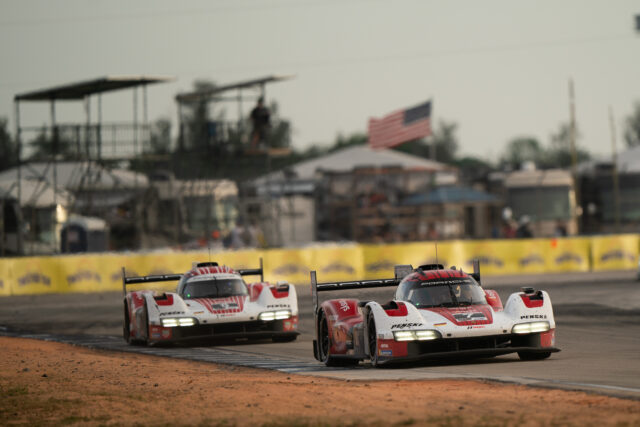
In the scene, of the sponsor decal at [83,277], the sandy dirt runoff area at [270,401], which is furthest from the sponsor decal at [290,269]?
the sandy dirt runoff area at [270,401]

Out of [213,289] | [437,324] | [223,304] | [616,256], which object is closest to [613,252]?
[616,256]

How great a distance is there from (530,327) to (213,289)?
7.54 m

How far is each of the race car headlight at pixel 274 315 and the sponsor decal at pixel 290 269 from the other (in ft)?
60.5

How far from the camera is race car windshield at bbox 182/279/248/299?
66.2ft

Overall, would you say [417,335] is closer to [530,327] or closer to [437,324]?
[437,324]

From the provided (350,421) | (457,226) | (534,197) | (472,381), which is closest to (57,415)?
(350,421)

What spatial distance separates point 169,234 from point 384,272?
10.8m

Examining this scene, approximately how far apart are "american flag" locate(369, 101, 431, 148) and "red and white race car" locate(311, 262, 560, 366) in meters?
35.2

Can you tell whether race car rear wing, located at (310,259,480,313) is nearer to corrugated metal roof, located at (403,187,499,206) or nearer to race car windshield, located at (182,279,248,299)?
race car windshield, located at (182,279,248,299)

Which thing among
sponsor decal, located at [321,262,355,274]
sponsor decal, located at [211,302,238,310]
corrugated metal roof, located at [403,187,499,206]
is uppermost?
corrugated metal roof, located at [403,187,499,206]

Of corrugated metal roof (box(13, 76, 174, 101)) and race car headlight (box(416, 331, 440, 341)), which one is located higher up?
corrugated metal roof (box(13, 76, 174, 101))

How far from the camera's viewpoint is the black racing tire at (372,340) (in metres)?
14.2

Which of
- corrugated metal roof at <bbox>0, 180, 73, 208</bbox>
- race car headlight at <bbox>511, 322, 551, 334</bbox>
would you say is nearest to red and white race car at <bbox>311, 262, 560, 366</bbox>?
Answer: race car headlight at <bbox>511, 322, 551, 334</bbox>

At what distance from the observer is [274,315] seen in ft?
64.4
